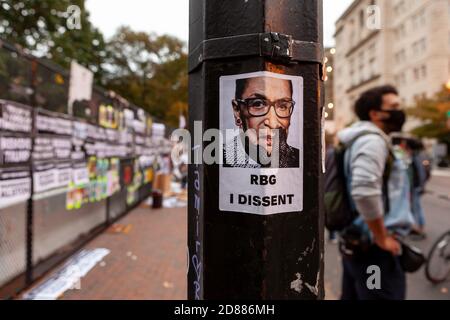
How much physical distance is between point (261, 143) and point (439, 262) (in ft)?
17.6

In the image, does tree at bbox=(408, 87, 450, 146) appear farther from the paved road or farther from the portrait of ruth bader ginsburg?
the portrait of ruth bader ginsburg

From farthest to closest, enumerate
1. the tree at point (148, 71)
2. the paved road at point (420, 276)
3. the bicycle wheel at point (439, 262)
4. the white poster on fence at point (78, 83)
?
the tree at point (148, 71) → the white poster on fence at point (78, 83) → the bicycle wheel at point (439, 262) → the paved road at point (420, 276)

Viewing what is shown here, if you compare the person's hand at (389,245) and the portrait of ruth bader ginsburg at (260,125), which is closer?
the portrait of ruth bader ginsburg at (260,125)

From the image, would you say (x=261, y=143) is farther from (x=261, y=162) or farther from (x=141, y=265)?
(x=141, y=265)

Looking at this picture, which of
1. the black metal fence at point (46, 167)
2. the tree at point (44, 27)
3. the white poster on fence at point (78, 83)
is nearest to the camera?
the black metal fence at point (46, 167)

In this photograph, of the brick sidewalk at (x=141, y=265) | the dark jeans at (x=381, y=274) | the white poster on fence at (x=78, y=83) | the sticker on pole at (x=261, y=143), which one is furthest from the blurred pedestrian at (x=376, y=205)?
the white poster on fence at (x=78, y=83)

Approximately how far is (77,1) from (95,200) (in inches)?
341

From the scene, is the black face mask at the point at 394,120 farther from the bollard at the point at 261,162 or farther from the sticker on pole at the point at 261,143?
the sticker on pole at the point at 261,143

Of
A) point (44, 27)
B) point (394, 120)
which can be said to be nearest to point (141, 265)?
point (394, 120)

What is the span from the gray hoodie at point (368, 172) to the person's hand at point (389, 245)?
0.53 feet

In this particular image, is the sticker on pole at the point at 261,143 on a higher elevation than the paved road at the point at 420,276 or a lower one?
higher

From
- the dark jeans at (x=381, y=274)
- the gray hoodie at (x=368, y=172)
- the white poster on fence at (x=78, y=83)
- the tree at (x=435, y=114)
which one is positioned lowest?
the dark jeans at (x=381, y=274)

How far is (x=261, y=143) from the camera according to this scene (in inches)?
40.6

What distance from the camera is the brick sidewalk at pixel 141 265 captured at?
4512 mm
